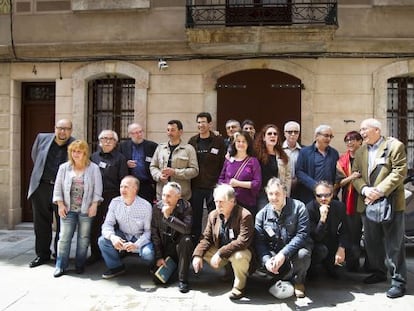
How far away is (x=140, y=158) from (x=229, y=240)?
78.7 inches

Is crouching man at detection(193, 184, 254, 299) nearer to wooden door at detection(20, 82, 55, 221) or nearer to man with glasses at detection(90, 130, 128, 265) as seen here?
man with glasses at detection(90, 130, 128, 265)

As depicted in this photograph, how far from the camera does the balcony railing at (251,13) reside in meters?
7.69

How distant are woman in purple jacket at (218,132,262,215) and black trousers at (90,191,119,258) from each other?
1.57 metres

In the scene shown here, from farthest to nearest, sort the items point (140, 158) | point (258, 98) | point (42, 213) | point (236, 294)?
point (258, 98) → point (140, 158) → point (42, 213) → point (236, 294)

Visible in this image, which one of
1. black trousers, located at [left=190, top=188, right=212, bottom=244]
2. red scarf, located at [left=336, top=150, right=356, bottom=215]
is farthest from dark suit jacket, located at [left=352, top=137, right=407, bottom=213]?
black trousers, located at [left=190, top=188, right=212, bottom=244]

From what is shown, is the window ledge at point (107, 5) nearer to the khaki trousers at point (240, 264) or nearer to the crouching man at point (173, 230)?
the crouching man at point (173, 230)

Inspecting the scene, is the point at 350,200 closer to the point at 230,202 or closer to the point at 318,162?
the point at 318,162

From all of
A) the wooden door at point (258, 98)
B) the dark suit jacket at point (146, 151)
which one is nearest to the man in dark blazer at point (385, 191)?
the dark suit jacket at point (146, 151)

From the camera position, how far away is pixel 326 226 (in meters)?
4.99

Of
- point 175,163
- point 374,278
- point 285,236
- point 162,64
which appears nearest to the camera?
point 285,236

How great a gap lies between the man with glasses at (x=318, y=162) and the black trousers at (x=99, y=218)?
2.48 meters

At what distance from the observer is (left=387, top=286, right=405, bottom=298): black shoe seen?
4.65 m

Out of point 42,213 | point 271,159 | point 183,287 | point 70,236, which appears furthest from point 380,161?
point 42,213

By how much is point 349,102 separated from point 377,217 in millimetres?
3611
